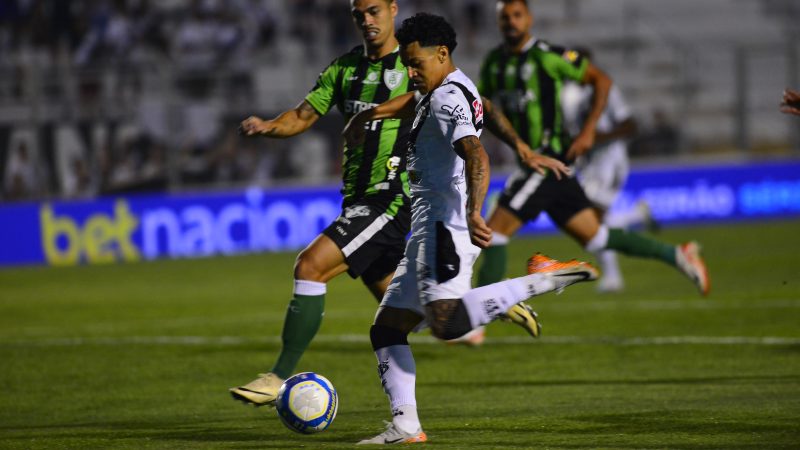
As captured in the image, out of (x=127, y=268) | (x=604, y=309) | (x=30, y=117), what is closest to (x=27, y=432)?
(x=604, y=309)

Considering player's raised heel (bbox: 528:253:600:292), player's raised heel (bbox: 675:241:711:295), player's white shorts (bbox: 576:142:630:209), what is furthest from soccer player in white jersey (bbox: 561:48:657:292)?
player's raised heel (bbox: 528:253:600:292)

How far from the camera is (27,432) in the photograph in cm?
709

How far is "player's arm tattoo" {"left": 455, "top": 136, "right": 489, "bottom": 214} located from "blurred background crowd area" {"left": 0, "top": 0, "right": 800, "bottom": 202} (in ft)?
46.7

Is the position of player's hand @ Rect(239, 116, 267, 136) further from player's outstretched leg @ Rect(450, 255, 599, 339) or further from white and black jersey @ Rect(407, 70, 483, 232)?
player's outstretched leg @ Rect(450, 255, 599, 339)

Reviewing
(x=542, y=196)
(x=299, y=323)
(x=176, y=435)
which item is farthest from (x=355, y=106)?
(x=542, y=196)

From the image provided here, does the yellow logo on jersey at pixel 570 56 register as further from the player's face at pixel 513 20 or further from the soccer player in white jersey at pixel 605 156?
the soccer player in white jersey at pixel 605 156

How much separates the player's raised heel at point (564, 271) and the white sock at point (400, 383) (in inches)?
29.6

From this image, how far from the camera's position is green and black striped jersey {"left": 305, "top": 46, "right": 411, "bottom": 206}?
7.58m

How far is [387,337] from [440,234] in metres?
0.60

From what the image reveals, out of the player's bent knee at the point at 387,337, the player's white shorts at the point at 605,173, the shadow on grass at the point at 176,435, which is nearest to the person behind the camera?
the player's bent knee at the point at 387,337

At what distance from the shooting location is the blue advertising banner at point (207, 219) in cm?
1939

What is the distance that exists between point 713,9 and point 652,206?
29.0 ft

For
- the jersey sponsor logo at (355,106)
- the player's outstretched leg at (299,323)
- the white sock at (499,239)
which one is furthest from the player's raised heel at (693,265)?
the player's outstretched leg at (299,323)

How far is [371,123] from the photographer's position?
300 inches
